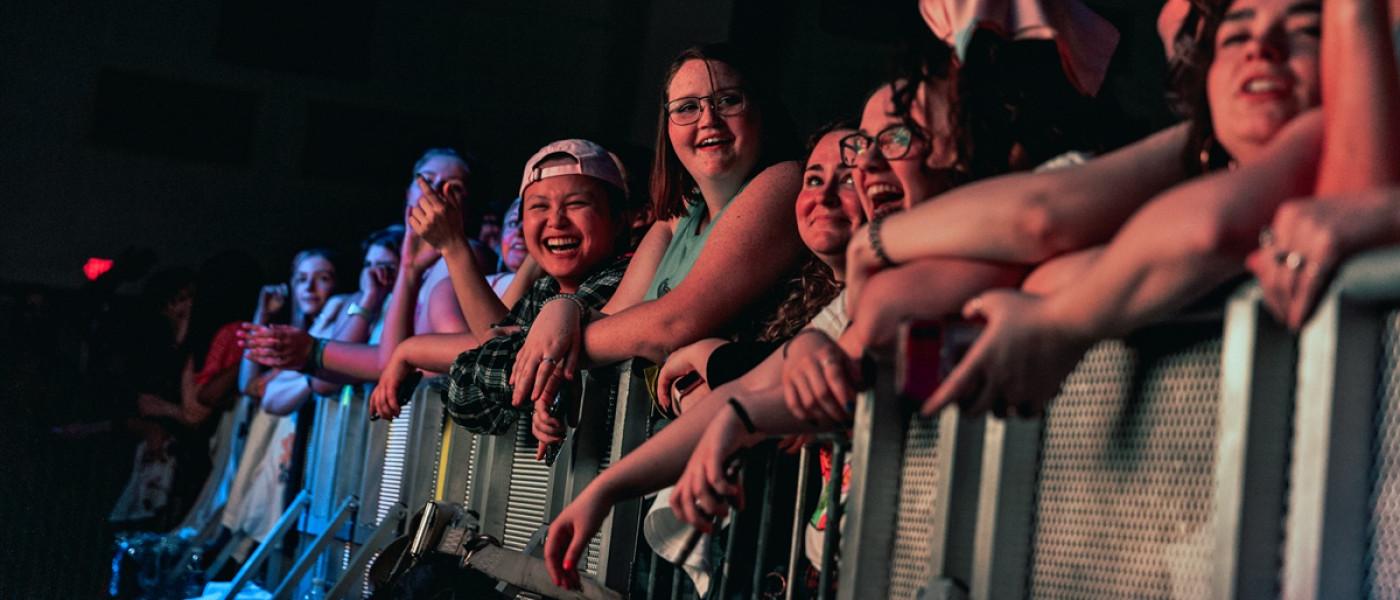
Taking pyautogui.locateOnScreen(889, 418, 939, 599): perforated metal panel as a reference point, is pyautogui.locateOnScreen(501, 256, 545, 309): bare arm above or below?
above

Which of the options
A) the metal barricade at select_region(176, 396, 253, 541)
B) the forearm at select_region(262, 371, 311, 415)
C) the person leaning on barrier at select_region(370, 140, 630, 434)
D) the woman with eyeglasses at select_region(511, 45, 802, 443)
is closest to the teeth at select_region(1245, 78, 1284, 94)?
the woman with eyeglasses at select_region(511, 45, 802, 443)

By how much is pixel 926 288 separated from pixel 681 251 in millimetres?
1649

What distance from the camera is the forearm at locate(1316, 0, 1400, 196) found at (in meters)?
1.31

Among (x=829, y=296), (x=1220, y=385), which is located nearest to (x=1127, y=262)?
(x=1220, y=385)

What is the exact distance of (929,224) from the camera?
1.67m

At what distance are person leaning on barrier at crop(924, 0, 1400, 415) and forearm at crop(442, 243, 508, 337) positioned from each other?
2583 millimetres

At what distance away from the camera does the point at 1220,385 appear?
53.7 inches

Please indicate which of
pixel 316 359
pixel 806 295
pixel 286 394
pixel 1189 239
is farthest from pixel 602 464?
pixel 286 394

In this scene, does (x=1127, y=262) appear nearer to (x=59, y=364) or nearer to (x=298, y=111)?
(x=59, y=364)

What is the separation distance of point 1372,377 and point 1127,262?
220 mm

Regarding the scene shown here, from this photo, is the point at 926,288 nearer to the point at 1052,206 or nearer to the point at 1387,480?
A: the point at 1052,206

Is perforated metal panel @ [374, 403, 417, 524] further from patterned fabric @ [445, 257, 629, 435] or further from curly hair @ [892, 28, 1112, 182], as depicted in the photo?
curly hair @ [892, 28, 1112, 182]

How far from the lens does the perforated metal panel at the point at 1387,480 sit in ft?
3.93

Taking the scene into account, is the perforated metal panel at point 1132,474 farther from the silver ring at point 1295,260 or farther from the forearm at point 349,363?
the forearm at point 349,363
